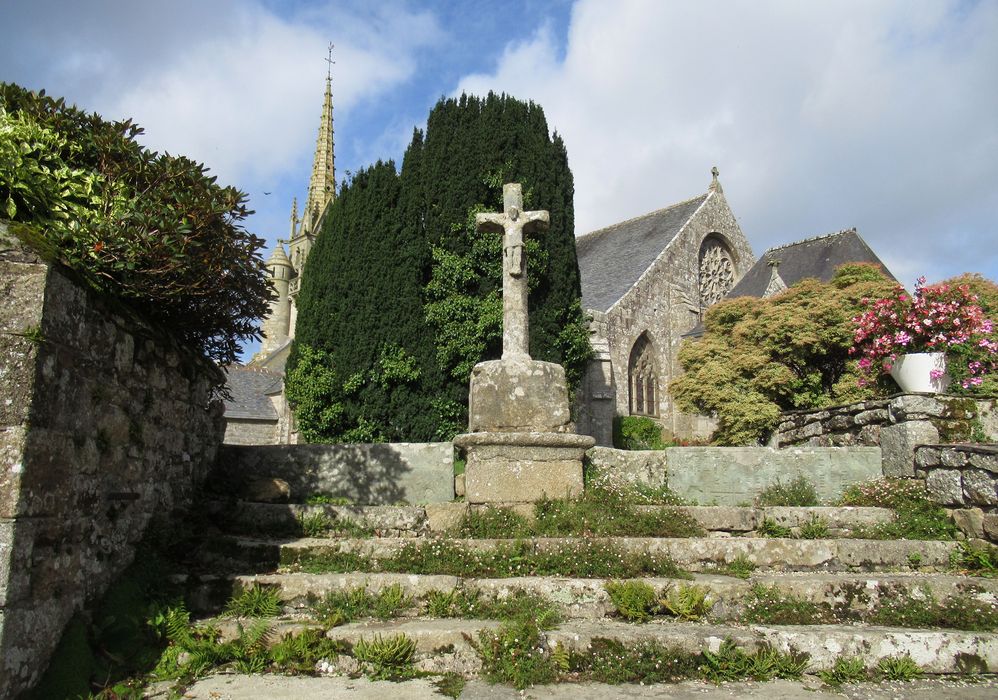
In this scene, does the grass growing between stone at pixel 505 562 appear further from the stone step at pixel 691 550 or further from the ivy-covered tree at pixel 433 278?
the ivy-covered tree at pixel 433 278

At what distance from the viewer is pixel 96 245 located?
3.94 meters

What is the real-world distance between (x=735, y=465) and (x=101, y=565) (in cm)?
556

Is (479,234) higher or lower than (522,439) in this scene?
higher

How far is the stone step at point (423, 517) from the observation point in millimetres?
5656

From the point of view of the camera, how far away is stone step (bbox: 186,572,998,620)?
4398mm

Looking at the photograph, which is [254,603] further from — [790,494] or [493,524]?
[790,494]

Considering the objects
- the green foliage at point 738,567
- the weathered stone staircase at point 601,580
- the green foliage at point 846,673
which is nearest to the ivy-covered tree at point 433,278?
the weathered stone staircase at point 601,580

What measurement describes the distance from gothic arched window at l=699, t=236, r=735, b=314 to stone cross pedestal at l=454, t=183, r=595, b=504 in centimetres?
2092

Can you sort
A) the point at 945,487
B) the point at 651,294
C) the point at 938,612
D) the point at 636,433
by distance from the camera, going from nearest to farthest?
the point at 938,612 → the point at 945,487 → the point at 636,433 → the point at 651,294

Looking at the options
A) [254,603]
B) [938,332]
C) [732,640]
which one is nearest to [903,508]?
[938,332]

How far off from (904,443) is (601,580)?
3936 mm

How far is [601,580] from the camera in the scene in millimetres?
4566

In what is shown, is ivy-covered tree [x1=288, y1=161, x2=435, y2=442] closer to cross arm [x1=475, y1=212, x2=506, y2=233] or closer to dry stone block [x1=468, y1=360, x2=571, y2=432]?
cross arm [x1=475, y1=212, x2=506, y2=233]

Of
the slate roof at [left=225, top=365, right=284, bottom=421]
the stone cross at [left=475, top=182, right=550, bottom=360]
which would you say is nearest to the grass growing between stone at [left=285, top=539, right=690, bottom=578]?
the stone cross at [left=475, top=182, right=550, bottom=360]
